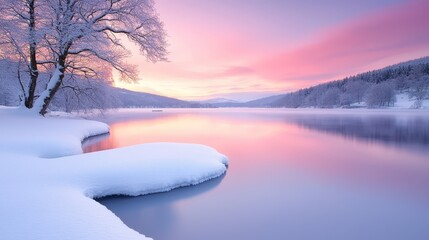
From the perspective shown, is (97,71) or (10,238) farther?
(97,71)

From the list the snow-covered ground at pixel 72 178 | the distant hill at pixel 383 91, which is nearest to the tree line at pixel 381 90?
the distant hill at pixel 383 91

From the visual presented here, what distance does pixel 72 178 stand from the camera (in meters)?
6.21

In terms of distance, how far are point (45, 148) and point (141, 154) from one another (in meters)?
4.01

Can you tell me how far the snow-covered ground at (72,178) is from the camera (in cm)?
364

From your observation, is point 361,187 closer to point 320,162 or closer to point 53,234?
point 320,162

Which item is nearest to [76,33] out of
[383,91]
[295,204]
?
[295,204]

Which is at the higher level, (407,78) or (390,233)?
(407,78)

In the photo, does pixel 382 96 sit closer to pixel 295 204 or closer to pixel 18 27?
pixel 295 204

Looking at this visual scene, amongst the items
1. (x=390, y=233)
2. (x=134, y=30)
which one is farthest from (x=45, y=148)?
(x=390, y=233)

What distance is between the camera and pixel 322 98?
10225 centimetres

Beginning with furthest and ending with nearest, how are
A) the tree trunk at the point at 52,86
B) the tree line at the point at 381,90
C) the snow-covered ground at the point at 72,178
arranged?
the tree line at the point at 381,90 < the tree trunk at the point at 52,86 < the snow-covered ground at the point at 72,178

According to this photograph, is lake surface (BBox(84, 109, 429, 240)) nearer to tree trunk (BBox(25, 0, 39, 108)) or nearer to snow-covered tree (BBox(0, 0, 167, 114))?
snow-covered tree (BBox(0, 0, 167, 114))

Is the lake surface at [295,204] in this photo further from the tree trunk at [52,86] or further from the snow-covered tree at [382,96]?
the snow-covered tree at [382,96]

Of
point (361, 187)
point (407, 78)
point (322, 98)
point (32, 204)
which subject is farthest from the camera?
point (322, 98)
